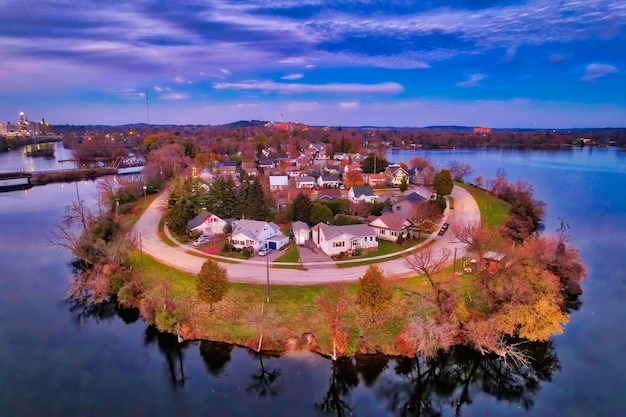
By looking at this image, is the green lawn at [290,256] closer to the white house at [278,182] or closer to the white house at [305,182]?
the white house at [278,182]

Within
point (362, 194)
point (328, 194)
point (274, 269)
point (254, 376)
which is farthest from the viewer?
point (328, 194)

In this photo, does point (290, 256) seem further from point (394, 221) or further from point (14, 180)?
point (14, 180)

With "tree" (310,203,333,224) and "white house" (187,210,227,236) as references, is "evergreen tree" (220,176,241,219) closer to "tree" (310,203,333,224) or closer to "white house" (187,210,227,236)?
"white house" (187,210,227,236)

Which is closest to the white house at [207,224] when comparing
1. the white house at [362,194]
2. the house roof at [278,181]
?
the white house at [362,194]

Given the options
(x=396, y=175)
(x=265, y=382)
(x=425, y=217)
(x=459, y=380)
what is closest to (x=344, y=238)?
(x=425, y=217)

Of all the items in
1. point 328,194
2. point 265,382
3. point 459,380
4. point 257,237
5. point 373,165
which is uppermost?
point 373,165

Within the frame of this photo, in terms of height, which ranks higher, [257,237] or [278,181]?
[278,181]

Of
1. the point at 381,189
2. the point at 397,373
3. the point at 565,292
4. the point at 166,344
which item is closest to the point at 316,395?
the point at 397,373
